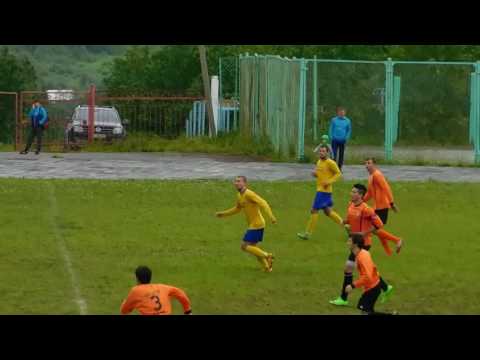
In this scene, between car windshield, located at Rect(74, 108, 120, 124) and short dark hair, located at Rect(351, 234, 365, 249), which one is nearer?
short dark hair, located at Rect(351, 234, 365, 249)

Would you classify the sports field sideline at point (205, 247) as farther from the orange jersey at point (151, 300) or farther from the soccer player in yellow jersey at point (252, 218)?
the orange jersey at point (151, 300)

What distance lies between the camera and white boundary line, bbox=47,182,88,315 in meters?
16.1

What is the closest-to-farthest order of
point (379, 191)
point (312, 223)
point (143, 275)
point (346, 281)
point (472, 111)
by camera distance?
point (143, 275)
point (346, 281)
point (379, 191)
point (312, 223)
point (472, 111)

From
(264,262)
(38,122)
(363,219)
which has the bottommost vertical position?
(264,262)

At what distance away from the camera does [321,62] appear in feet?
114

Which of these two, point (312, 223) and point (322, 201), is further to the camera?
point (312, 223)

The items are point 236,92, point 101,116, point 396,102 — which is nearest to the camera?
point 396,102

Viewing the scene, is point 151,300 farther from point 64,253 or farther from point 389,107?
point 389,107

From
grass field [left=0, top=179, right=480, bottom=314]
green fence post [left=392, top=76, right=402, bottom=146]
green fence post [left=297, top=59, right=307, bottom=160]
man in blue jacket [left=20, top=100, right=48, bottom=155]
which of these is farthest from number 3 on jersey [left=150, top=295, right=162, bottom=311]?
man in blue jacket [left=20, top=100, right=48, bottom=155]

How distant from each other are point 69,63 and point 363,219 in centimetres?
7986

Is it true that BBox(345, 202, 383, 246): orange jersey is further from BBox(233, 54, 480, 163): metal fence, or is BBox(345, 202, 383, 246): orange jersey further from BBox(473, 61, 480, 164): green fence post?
BBox(473, 61, 480, 164): green fence post

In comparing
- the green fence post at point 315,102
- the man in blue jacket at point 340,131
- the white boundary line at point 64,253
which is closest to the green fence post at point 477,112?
the green fence post at point 315,102

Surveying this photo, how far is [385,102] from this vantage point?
34.8 meters

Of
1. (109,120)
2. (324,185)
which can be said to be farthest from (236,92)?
(324,185)
